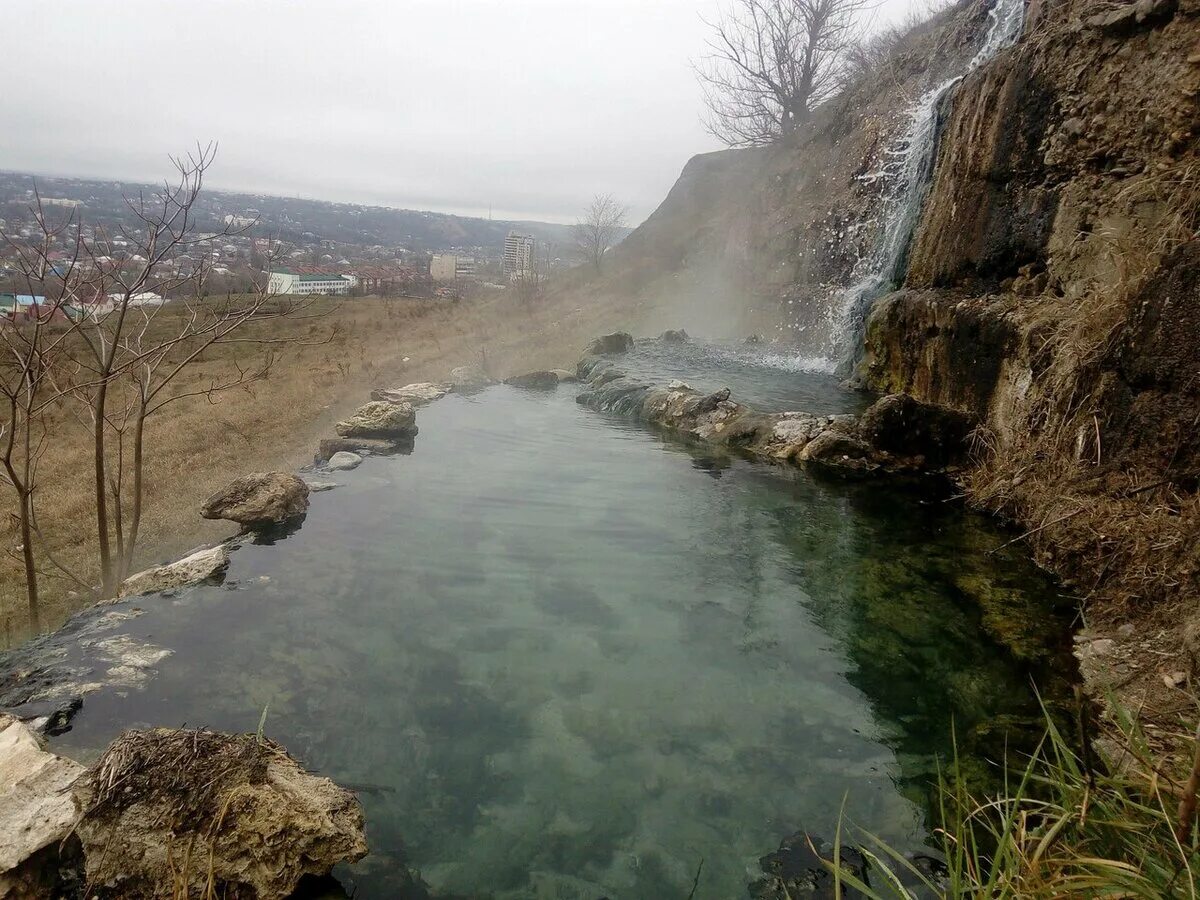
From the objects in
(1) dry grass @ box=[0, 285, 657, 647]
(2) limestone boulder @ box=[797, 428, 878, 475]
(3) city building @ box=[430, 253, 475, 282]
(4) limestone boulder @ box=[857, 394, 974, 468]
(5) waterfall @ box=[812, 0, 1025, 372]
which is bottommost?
(1) dry grass @ box=[0, 285, 657, 647]

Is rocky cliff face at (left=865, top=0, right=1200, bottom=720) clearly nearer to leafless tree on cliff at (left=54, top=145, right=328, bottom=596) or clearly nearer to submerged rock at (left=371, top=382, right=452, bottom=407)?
leafless tree on cliff at (left=54, top=145, right=328, bottom=596)

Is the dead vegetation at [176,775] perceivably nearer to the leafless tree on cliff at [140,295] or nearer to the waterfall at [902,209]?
the leafless tree on cliff at [140,295]

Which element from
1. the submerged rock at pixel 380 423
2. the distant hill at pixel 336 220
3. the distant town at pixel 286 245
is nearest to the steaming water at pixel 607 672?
the submerged rock at pixel 380 423

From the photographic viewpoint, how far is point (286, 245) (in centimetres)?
643

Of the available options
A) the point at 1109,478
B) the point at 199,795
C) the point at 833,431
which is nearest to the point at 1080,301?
the point at 1109,478

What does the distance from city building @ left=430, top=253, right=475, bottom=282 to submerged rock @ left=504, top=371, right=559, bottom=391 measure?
1729 centimetres

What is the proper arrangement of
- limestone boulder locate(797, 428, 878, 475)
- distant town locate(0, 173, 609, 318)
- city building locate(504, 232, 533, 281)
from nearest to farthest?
1. distant town locate(0, 173, 609, 318)
2. limestone boulder locate(797, 428, 878, 475)
3. city building locate(504, 232, 533, 281)

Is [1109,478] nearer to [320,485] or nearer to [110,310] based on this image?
[320,485]

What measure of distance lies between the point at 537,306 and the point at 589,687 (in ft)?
66.8

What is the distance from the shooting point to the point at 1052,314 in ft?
18.8

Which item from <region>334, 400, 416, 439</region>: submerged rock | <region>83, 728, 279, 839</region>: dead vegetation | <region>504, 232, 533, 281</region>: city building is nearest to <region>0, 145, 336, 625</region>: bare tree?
<region>334, 400, 416, 439</region>: submerged rock

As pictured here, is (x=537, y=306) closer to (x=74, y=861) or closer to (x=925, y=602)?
(x=925, y=602)

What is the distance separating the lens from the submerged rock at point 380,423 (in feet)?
25.2

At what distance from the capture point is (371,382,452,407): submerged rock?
387 inches
